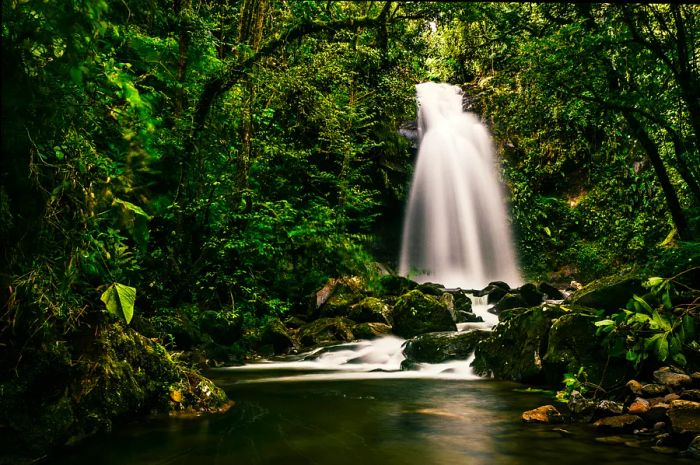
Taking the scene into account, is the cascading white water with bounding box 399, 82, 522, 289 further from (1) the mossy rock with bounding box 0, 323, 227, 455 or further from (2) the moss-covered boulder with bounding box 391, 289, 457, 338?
(1) the mossy rock with bounding box 0, 323, 227, 455

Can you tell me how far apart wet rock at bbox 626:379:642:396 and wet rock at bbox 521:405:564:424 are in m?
0.83

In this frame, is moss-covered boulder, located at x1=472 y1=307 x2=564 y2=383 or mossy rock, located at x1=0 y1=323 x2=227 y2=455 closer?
mossy rock, located at x1=0 y1=323 x2=227 y2=455

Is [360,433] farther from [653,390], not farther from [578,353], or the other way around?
[578,353]

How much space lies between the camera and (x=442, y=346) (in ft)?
33.1

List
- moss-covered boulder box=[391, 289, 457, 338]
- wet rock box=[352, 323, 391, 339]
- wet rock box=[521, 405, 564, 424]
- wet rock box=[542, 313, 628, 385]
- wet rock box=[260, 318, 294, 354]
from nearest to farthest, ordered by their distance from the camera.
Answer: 1. wet rock box=[521, 405, 564, 424]
2. wet rock box=[542, 313, 628, 385]
3. wet rock box=[260, 318, 294, 354]
4. moss-covered boulder box=[391, 289, 457, 338]
5. wet rock box=[352, 323, 391, 339]

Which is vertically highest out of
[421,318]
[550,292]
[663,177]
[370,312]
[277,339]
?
[663,177]

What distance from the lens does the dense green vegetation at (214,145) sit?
355 cm

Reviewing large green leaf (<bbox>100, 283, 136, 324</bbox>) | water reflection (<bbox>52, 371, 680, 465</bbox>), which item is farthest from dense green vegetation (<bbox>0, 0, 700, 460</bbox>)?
water reflection (<bbox>52, 371, 680, 465</bbox>)

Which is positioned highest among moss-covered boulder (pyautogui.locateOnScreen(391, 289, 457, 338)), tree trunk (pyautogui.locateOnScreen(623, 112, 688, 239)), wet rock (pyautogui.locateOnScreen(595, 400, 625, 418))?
tree trunk (pyautogui.locateOnScreen(623, 112, 688, 239))

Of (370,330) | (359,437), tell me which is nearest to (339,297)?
(370,330)

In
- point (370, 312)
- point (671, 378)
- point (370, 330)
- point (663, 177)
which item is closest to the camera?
point (671, 378)

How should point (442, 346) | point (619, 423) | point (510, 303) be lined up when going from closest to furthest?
point (619, 423) < point (442, 346) < point (510, 303)

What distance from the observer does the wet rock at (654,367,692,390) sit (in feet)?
17.1

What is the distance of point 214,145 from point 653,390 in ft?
26.6
